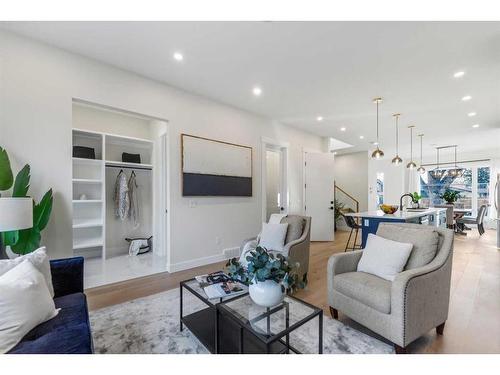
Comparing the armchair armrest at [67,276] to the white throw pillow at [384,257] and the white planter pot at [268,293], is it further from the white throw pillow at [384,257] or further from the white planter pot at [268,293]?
the white throw pillow at [384,257]

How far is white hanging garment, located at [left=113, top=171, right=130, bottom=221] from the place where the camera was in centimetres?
409

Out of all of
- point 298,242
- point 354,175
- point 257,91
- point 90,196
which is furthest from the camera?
point 354,175

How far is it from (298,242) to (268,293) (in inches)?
53.8

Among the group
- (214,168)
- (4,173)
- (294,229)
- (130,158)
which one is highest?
(130,158)

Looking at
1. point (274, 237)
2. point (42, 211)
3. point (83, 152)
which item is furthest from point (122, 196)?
point (274, 237)

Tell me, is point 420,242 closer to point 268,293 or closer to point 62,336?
point 268,293

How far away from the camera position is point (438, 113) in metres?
4.38

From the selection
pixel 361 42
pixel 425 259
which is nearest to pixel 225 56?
pixel 361 42

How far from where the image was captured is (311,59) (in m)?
2.65

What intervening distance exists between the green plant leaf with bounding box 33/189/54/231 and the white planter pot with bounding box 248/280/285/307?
2133 millimetres

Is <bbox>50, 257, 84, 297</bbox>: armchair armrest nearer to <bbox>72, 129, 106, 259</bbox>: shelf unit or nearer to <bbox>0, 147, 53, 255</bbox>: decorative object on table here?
<bbox>0, 147, 53, 255</bbox>: decorative object on table

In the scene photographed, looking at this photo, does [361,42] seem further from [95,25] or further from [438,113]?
[438,113]

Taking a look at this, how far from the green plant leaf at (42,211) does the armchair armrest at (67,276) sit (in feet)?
1.99

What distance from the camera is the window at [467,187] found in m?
7.77
